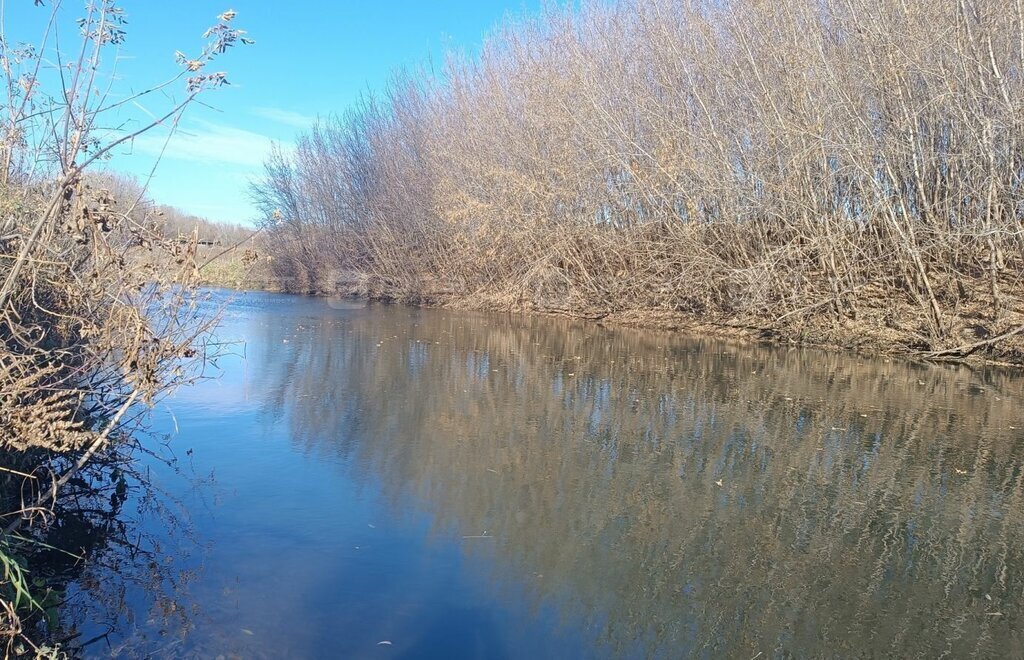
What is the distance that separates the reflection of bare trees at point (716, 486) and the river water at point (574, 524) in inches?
1.0

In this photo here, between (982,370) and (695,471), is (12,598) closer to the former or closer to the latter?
(695,471)

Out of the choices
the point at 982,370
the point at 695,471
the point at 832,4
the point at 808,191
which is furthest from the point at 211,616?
the point at 832,4

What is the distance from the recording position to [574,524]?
17.5 ft

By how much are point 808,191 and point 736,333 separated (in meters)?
3.74

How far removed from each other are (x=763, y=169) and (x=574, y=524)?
1338 cm

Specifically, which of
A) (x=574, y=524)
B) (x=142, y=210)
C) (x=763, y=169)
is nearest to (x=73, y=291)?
(x=142, y=210)

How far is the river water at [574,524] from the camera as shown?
153 inches

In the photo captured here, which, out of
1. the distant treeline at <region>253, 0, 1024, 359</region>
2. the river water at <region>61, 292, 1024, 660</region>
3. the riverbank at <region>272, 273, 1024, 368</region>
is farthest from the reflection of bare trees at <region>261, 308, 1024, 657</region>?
the distant treeline at <region>253, 0, 1024, 359</region>

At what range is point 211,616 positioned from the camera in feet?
12.8

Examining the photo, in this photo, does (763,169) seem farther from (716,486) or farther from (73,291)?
(73,291)

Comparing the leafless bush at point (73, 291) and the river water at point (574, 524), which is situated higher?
the leafless bush at point (73, 291)

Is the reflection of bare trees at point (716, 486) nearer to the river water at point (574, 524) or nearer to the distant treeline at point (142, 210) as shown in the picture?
the river water at point (574, 524)

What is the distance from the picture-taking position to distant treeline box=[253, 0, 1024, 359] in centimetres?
1399

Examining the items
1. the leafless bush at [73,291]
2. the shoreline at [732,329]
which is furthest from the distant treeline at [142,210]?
the shoreline at [732,329]
